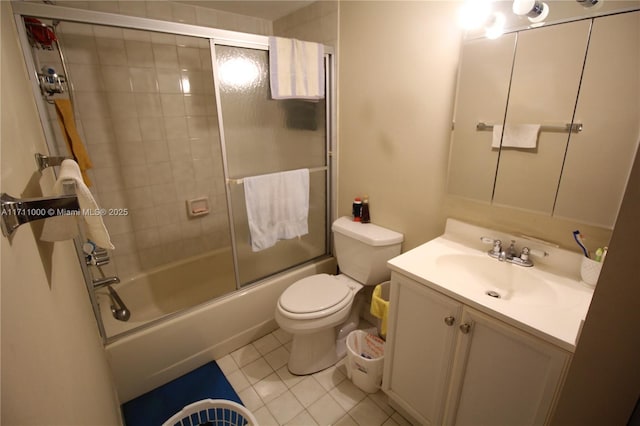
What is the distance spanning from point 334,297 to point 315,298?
11 cm

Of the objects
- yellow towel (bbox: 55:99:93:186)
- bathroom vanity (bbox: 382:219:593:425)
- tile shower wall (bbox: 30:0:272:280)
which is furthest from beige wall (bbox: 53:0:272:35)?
bathroom vanity (bbox: 382:219:593:425)

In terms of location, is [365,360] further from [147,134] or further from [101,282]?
[147,134]

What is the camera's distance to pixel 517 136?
125 cm

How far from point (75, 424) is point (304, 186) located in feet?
4.98

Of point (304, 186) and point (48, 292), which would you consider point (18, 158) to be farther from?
point (304, 186)

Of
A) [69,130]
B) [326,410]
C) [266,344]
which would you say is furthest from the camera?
[266,344]

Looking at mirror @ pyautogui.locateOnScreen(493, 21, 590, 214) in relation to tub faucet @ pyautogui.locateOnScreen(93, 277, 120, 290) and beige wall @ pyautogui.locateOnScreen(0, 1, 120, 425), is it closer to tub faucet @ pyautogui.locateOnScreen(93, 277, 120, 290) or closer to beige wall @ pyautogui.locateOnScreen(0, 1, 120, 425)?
beige wall @ pyautogui.locateOnScreen(0, 1, 120, 425)

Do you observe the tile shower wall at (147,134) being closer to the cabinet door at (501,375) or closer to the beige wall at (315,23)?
the beige wall at (315,23)

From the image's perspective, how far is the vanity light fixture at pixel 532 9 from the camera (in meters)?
1.08

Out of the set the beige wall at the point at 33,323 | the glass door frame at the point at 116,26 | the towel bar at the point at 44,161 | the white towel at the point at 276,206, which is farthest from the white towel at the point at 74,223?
the white towel at the point at 276,206

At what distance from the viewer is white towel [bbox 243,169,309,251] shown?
1761 mm

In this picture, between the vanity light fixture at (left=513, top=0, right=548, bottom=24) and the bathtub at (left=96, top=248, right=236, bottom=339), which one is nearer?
the vanity light fixture at (left=513, top=0, right=548, bottom=24)

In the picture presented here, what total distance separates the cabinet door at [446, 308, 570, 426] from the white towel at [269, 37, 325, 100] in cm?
142

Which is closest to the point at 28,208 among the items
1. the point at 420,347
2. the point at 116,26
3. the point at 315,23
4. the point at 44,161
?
the point at 44,161
